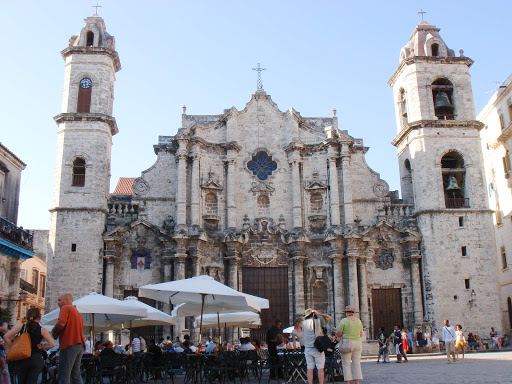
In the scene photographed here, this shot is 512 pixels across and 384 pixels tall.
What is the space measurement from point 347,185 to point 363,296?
17.8 feet

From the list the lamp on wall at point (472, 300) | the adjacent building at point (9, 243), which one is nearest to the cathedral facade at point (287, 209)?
the lamp on wall at point (472, 300)

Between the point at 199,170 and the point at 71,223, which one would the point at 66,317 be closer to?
the point at 71,223

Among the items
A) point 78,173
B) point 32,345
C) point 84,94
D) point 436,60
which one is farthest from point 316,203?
point 32,345

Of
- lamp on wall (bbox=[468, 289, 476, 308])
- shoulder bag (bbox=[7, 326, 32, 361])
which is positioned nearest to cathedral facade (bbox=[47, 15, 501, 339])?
lamp on wall (bbox=[468, 289, 476, 308])

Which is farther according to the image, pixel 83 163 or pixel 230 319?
pixel 83 163

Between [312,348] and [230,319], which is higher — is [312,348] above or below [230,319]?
below

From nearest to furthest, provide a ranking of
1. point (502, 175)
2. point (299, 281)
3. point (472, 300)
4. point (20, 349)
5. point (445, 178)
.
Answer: point (20, 349), point (472, 300), point (299, 281), point (445, 178), point (502, 175)

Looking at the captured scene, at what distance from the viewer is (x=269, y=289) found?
27.6m

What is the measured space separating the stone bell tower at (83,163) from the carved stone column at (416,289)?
1440cm

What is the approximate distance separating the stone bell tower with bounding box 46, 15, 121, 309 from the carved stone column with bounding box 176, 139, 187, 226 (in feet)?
11.2

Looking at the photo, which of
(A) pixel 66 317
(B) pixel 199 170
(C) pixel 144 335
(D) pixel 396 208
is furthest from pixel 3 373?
(D) pixel 396 208

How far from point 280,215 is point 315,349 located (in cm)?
1768

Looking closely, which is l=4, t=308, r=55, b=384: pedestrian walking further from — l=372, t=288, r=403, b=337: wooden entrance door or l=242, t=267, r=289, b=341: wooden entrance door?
l=372, t=288, r=403, b=337: wooden entrance door

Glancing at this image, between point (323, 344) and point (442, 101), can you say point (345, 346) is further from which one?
point (442, 101)
